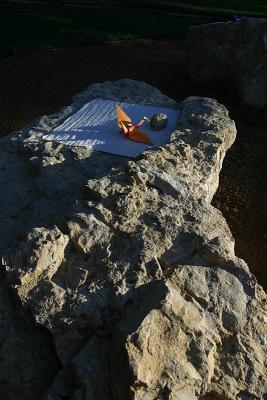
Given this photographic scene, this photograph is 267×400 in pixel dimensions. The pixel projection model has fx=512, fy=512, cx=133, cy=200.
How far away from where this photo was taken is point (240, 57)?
880 cm

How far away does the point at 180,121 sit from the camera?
5758 mm

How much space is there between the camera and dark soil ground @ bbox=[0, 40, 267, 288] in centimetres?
636

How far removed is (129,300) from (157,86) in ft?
23.1

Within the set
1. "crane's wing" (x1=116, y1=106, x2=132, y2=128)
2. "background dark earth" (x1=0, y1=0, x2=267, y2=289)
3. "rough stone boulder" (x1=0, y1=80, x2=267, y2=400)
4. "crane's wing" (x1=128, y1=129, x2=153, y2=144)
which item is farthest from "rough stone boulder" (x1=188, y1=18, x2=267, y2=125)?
"rough stone boulder" (x1=0, y1=80, x2=267, y2=400)

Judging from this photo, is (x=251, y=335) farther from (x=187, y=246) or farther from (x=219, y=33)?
(x=219, y=33)

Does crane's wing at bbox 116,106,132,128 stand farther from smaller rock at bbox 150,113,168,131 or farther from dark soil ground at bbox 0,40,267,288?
dark soil ground at bbox 0,40,267,288

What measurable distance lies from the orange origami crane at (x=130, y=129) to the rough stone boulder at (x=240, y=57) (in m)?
3.38

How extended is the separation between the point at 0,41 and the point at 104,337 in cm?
954

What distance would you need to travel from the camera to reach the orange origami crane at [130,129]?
18.3ft

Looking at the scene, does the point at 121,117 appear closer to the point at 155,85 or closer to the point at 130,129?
the point at 130,129

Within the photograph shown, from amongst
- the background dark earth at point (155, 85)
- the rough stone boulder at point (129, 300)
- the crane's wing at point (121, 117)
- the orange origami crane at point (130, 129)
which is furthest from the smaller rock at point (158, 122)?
the rough stone boulder at point (129, 300)

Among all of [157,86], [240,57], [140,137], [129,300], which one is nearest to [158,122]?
[140,137]

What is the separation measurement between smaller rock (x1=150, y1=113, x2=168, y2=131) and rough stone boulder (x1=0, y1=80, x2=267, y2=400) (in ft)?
5.77

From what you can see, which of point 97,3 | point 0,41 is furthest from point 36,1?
point 0,41
